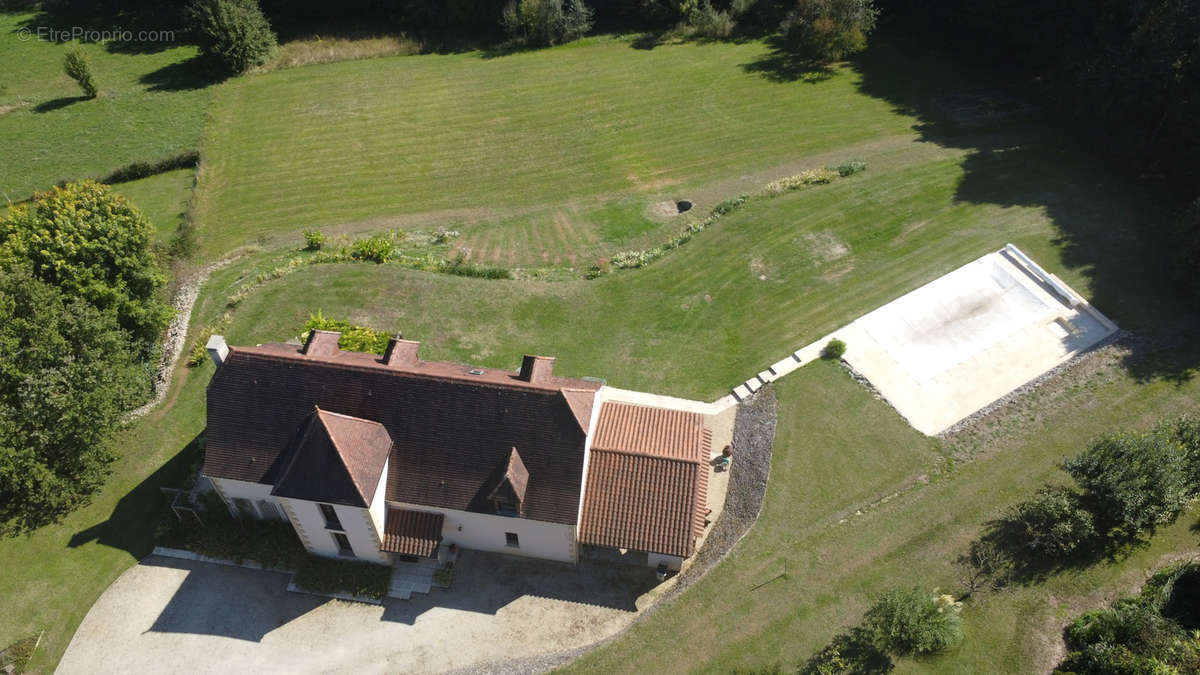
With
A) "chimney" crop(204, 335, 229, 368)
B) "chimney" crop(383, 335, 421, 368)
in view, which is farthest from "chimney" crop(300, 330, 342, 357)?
"chimney" crop(204, 335, 229, 368)

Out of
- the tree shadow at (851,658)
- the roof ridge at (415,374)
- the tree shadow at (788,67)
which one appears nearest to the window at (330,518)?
the roof ridge at (415,374)

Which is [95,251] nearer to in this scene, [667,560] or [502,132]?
[502,132]

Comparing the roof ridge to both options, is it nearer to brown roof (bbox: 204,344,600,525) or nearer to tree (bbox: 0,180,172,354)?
brown roof (bbox: 204,344,600,525)

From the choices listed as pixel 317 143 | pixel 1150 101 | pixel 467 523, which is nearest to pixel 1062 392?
pixel 1150 101

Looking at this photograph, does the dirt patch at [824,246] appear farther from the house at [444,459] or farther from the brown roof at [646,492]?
the house at [444,459]

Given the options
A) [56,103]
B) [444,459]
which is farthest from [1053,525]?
[56,103]

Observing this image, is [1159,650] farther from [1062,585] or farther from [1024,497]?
[1024,497]
